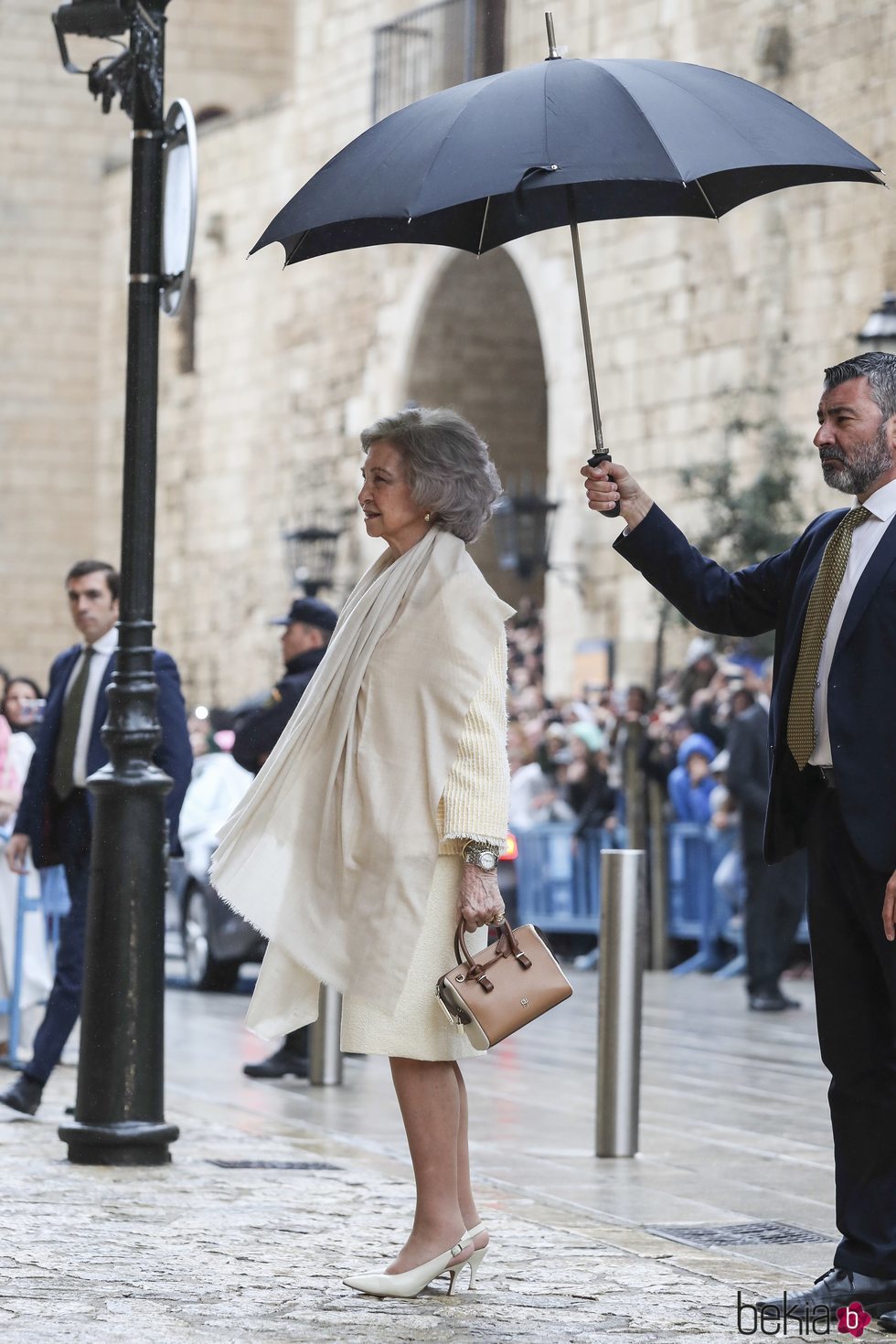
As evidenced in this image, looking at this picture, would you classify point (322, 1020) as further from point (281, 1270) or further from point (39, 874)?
point (281, 1270)

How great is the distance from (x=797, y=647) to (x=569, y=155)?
1.17 metres

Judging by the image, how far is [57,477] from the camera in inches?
1259

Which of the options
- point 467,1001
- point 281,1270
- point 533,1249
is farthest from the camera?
point 533,1249

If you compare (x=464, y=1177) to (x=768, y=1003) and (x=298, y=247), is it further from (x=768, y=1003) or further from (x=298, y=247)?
(x=768, y=1003)

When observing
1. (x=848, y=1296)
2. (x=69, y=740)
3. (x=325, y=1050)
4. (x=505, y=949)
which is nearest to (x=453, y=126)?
(x=505, y=949)

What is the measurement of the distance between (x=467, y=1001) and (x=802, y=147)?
2.00 metres

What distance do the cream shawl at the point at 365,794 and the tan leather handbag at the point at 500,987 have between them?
12 centimetres

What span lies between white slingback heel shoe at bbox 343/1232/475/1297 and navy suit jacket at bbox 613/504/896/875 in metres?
1.11

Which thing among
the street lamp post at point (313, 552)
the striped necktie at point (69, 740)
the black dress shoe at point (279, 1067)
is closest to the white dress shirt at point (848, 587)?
the striped necktie at point (69, 740)

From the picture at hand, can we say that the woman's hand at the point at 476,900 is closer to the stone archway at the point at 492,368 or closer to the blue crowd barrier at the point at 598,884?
the blue crowd barrier at the point at 598,884

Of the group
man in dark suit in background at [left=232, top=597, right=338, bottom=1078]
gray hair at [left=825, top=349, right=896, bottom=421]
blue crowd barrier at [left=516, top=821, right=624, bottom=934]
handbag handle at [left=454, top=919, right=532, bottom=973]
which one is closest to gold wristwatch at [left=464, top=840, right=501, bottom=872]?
handbag handle at [left=454, top=919, right=532, bottom=973]

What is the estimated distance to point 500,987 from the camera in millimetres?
4562

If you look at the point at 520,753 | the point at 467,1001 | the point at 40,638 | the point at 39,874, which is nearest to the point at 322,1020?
the point at 39,874

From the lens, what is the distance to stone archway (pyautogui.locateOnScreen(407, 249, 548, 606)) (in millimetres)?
23594
